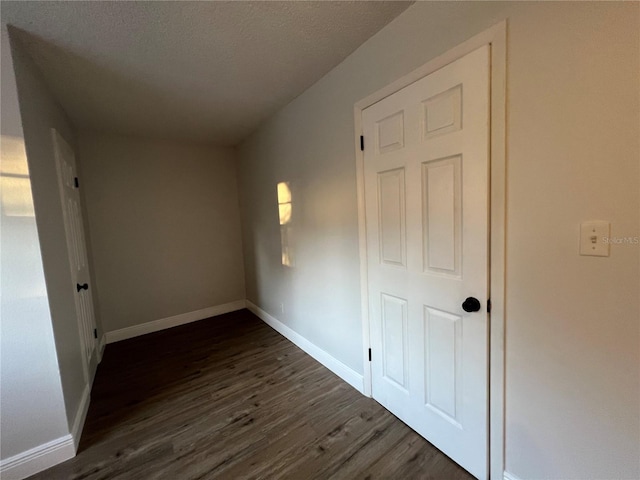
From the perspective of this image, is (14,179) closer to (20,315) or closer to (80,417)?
(20,315)

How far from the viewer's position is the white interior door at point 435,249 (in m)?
1.24

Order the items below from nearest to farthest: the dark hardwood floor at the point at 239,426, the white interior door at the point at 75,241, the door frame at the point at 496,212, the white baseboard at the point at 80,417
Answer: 1. the door frame at the point at 496,212
2. the dark hardwood floor at the point at 239,426
3. the white baseboard at the point at 80,417
4. the white interior door at the point at 75,241

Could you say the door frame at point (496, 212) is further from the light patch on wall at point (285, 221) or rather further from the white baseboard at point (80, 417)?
the white baseboard at point (80, 417)

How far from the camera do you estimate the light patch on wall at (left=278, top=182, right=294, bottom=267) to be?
2.72 metres

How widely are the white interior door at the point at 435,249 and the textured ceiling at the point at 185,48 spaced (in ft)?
1.78

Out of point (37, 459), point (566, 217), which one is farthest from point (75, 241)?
point (566, 217)

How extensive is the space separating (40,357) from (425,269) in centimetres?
220

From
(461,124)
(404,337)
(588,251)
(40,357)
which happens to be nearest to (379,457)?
(404,337)

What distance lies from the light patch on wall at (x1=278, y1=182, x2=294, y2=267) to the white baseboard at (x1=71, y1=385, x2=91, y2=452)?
189 centimetres

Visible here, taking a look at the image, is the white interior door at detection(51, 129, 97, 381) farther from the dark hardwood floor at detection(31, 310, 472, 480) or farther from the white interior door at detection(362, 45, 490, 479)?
the white interior door at detection(362, 45, 490, 479)

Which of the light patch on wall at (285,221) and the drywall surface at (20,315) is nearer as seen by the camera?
the drywall surface at (20,315)

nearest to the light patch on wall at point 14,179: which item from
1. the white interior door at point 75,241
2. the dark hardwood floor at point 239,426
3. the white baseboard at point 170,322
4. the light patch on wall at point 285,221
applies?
the white interior door at point 75,241

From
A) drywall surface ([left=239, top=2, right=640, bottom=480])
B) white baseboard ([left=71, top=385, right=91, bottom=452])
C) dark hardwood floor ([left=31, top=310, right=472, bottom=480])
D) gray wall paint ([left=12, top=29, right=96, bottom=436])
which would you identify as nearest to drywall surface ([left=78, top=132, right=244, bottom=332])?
dark hardwood floor ([left=31, top=310, right=472, bottom=480])

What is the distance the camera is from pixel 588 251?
0.95m
